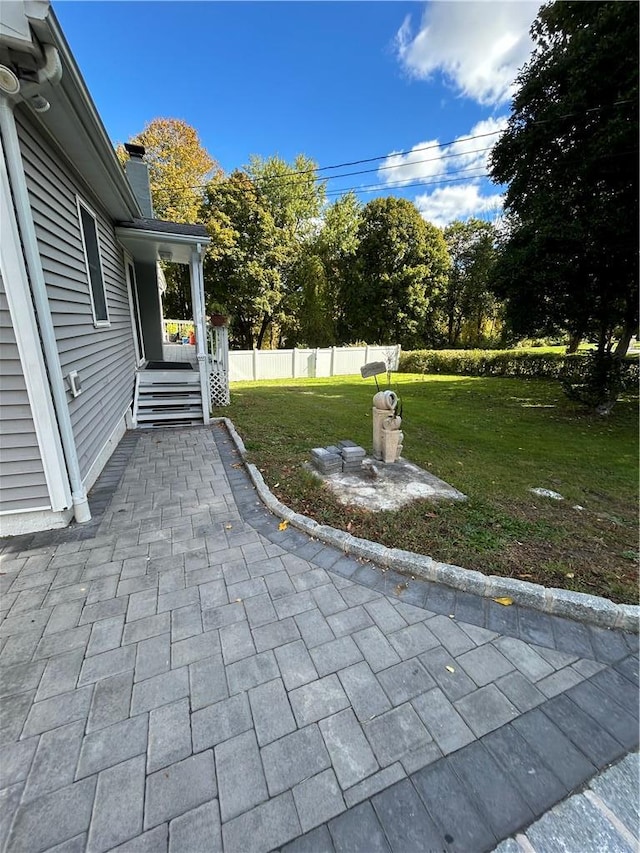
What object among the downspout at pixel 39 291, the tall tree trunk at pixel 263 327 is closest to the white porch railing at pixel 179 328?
the tall tree trunk at pixel 263 327

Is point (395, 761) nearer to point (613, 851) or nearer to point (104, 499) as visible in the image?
point (613, 851)

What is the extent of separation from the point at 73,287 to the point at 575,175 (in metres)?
8.83

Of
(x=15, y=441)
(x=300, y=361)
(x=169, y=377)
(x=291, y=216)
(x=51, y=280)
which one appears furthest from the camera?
(x=291, y=216)

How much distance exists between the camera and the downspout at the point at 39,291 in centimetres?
237

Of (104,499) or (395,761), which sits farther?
(104,499)

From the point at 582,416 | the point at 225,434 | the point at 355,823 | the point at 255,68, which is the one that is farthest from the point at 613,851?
the point at 255,68

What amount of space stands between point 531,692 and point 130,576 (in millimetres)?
2484

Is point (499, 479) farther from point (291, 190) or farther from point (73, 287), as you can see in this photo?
point (291, 190)

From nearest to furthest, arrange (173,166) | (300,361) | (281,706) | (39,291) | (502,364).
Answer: (281,706)
(39,291)
(502,364)
(300,361)
(173,166)

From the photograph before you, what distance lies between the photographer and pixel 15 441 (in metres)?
2.74

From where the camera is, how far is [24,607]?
7.06 ft

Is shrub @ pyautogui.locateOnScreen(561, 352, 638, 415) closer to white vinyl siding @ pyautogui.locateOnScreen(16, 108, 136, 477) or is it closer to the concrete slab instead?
the concrete slab

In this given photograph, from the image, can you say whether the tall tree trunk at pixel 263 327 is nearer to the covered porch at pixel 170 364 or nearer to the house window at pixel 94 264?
the covered porch at pixel 170 364

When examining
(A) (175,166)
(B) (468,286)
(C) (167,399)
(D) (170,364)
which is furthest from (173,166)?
(B) (468,286)
